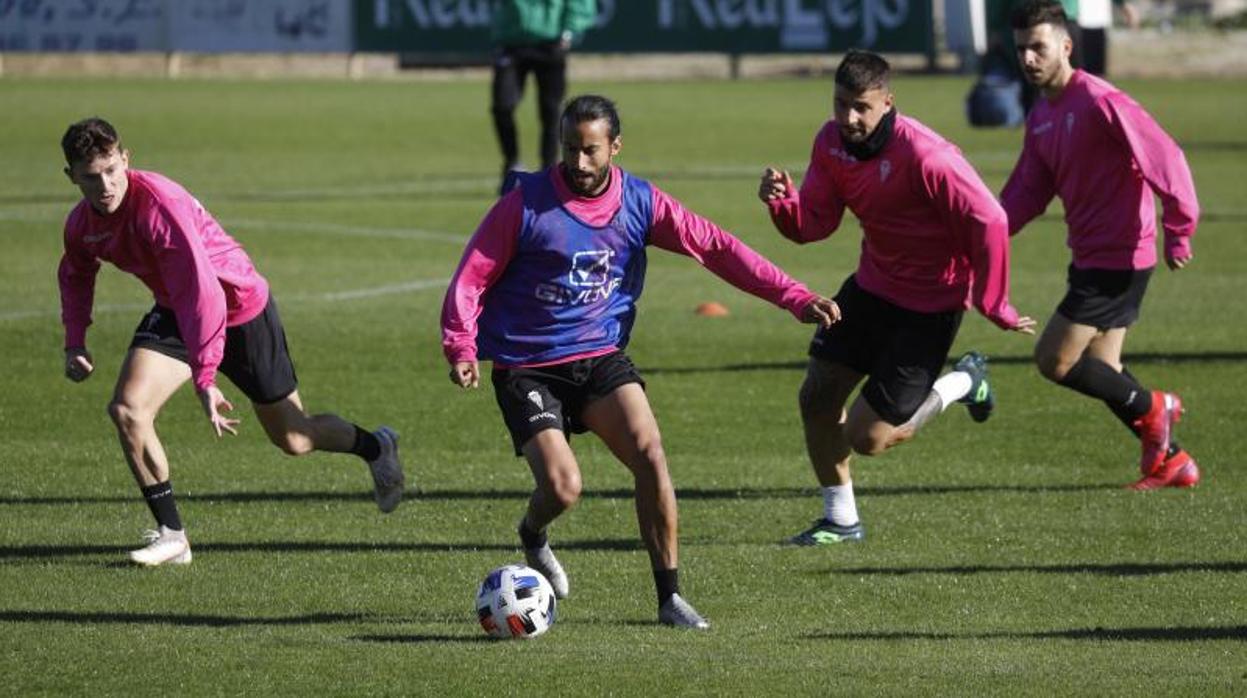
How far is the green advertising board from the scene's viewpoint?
40875 millimetres

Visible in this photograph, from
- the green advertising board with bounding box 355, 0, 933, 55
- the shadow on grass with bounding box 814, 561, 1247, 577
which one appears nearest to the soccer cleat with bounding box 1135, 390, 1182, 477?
the shadow on grass with bounding box 814, 561, 1247, 577

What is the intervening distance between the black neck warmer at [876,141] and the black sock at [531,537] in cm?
203

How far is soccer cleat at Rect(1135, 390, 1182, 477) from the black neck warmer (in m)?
2.46

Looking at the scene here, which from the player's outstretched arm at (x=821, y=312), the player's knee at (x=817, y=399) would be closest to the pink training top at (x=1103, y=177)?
the player's knee at (x=817, y=399)

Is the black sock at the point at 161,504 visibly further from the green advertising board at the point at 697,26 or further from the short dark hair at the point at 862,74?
the green advertising board at the point at 697,26

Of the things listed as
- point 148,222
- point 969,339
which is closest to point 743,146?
point 969,339

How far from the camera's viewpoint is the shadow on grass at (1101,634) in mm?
7848

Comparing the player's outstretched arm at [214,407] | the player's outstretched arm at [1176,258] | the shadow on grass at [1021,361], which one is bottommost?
the shadow on grass at [1021,361]

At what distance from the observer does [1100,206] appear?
34.4 ft

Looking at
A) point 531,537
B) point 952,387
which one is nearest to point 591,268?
point 531,537

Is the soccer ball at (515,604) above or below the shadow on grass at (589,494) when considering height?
above

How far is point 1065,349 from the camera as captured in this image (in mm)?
10586

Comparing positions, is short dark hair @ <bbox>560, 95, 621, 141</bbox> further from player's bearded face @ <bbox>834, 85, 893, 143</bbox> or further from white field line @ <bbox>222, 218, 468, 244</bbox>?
white field line @ <bbox>222, 218, 468, 244</bbox>

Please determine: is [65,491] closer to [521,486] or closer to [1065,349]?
[521,486]
